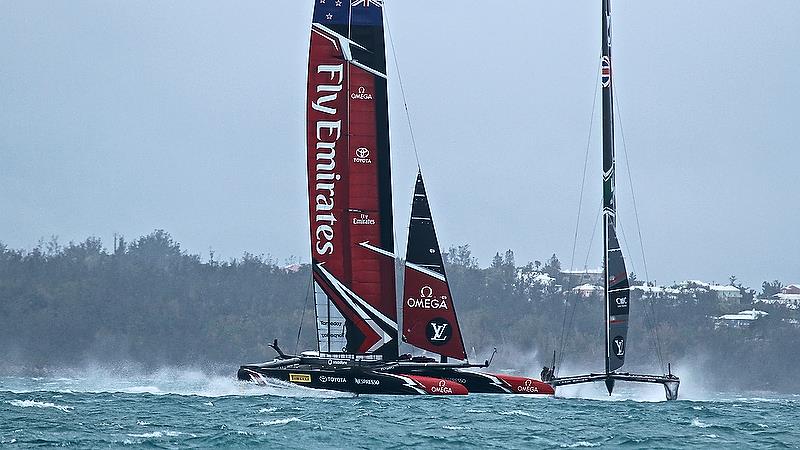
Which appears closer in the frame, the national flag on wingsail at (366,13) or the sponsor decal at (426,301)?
the sponsor decal at (426,301)

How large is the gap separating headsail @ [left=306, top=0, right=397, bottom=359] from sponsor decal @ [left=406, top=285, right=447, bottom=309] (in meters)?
0.85

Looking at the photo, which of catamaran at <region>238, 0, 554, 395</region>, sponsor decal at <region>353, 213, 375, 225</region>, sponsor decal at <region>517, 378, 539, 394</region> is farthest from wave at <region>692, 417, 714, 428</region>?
sponsor decal at <region>353, 213, 375, 225</region>

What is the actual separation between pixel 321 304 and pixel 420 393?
4987 millimetres

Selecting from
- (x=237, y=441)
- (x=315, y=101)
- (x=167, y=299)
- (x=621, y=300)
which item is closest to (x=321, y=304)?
(x=315, y=101)

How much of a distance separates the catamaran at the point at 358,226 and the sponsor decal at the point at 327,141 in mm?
33

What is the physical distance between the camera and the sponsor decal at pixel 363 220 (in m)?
44.8

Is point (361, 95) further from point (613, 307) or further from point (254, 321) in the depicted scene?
point (254, 321)

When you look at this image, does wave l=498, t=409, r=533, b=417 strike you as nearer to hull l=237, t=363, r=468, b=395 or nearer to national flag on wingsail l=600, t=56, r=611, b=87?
hull l=237, t=363, r=468, b=395

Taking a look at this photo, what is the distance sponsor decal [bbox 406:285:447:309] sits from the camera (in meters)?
45.2

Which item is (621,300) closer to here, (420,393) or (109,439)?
(420,393)

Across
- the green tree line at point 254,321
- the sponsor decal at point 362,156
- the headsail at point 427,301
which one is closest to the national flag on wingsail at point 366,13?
the sponsor decal at point 362,156

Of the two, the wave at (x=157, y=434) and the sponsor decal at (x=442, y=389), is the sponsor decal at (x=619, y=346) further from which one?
the wave at (x=157, y=434)

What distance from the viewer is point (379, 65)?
4525 centimetres

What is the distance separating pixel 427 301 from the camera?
4525cm
